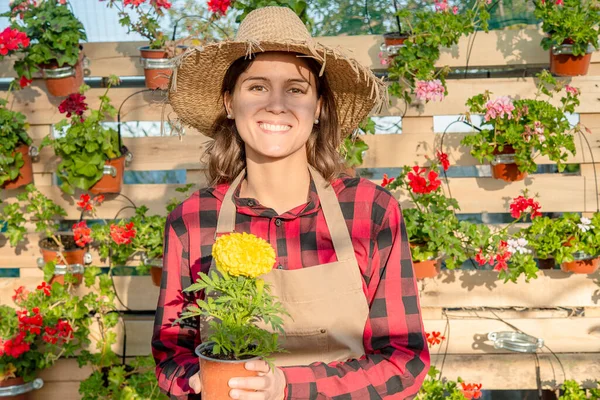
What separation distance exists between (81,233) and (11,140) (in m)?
0.50

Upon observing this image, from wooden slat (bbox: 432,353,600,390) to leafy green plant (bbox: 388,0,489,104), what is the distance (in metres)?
1.15

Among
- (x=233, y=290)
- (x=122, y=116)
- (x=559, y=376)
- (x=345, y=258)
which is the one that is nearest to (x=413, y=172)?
(x=559, y=376)

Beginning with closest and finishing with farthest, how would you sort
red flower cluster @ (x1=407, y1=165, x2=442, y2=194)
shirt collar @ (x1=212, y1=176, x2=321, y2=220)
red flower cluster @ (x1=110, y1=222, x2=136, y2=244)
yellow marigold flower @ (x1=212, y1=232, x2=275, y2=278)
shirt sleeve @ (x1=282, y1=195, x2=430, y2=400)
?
yellow marigold flower @ (x1=212, y1=232, x2=275, y2=278) < shirt sleeve @ (x1=282, y1=195, x2=430, y2=400) < shirt collar @ (x1=212, y1=176, x2=321, y2=220) < red flower cluster @ (x1=407, y1=165, x2=442, y2=194) < red flower cluster @ (x1=110, y1=222, x2=136, y2=244)

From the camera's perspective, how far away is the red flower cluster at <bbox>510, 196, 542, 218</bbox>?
11.0 feet

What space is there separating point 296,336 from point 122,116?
2.07 metres

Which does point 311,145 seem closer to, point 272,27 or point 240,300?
point 272,27

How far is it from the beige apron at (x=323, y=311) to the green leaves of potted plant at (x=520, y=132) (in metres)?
1.69

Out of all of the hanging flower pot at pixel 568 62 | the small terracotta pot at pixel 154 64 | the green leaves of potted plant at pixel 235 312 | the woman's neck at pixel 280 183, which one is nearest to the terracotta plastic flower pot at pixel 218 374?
the green leaves of potted plant at pixel 235 312

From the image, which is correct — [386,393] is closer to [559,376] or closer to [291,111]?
Result: [291,111]

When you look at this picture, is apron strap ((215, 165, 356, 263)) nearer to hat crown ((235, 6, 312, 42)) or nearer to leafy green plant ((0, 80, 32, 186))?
hat crown ((235, 6, 312, 42))

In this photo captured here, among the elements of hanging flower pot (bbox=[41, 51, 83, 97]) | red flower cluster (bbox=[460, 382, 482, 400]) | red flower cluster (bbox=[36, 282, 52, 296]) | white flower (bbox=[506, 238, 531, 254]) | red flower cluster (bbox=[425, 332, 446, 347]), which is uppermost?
hanging flower pot (bbox=[41, 51, 83, 97])

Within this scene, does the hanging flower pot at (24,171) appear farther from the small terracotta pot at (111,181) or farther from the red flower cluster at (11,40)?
the red flower cluster at (11,40)

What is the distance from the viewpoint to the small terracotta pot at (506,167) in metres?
3.40

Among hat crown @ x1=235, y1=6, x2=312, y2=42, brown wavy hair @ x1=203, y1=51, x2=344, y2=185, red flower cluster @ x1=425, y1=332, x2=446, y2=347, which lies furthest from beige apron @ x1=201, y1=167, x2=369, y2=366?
red flower cluster @ x1=425, y1=332, x2=446, y2=347
